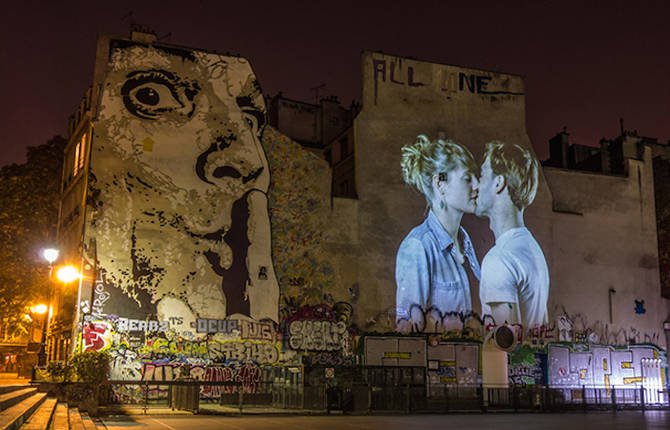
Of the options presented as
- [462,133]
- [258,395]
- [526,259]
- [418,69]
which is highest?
[418,69]

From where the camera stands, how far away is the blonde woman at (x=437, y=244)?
1329 inches

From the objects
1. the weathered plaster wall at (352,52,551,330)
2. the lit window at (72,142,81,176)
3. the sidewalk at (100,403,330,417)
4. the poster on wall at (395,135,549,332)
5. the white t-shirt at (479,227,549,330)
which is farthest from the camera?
the white t-shirt at (479,227,549,330)

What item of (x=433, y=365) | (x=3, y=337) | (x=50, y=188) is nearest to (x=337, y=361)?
(x=433, y=365)

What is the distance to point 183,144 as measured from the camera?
30.6 meters

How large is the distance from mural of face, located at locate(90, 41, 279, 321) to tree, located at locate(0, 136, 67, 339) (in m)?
9.93

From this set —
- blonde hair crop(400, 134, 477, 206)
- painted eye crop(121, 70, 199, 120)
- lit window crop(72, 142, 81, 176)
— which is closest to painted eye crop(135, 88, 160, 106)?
painted eye crop(121, 70, 199, 120)

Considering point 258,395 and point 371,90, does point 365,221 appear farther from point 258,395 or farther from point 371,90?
point 258,395

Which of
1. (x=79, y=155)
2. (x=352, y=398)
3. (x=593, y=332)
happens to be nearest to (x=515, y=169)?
(x=593, y=332)

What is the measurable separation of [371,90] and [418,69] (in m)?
3.04

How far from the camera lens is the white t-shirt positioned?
35528mm

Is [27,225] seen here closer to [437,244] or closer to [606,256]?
[437,244]

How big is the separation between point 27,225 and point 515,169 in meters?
26.0

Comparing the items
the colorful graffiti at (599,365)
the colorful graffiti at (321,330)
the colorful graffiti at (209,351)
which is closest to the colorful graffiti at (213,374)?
the colorful graffiti at (209,351)

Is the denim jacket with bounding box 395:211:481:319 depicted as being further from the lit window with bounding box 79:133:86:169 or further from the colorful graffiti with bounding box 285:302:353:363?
the lit window with bounding box 79:133:86:169
